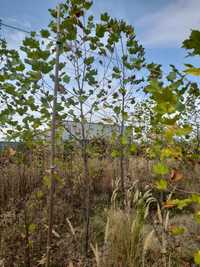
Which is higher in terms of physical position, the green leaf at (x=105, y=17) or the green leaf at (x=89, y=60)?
the green leaf at (x=105, y=17)

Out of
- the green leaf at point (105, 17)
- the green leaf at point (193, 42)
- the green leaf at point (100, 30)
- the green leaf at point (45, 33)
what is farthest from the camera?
the green leaf at point (105, 17)

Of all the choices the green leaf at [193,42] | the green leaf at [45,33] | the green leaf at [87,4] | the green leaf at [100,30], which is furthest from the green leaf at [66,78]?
the green leaf at [193,42]

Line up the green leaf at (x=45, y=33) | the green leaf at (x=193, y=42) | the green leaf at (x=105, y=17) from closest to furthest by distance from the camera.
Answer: the green leaf at (x=193, y=42), the green leaf at (x=45, y=33), the green leaf at (x=105, y=17)

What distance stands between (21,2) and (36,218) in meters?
2.56

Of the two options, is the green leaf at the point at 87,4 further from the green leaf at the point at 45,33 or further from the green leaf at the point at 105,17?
the green leaf at the point at 45,33

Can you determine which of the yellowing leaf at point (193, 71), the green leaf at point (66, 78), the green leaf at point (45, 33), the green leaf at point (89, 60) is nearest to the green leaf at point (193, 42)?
the yellowing leaf at point (193, 71)

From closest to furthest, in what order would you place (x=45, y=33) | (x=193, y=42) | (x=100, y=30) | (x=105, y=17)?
1. (x=193, y=42)
2. (x=45, y=33)
3. (x=100, y=30)
4. (x=105, y=17)

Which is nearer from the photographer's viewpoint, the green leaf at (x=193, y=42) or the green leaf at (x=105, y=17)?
the green leaf at (x=193, y=42)

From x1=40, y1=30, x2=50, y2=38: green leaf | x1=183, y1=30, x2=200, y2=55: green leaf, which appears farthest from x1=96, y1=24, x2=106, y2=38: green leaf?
x1=183, y1=30, x2=200, y2=55: green leaf

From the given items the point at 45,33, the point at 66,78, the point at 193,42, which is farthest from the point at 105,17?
the point at 193,42

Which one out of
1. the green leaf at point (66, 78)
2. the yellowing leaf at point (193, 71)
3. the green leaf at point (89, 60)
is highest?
the green leaf at point (89, 60)

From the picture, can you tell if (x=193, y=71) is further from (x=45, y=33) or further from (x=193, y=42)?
(x=45, y=33)

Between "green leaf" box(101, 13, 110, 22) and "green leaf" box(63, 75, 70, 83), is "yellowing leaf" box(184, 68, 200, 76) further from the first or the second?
"green leaf" box(101, 13, 110, 22)

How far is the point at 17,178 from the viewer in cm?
477
